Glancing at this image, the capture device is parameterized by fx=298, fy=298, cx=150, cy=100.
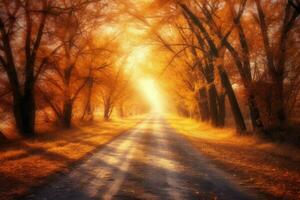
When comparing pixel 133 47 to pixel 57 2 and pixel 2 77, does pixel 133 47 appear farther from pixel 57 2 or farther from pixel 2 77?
pixel 2 77

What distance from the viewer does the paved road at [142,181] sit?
7369 millimetres

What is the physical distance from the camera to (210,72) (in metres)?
28.3

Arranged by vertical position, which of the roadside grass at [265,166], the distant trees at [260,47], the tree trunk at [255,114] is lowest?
the roadside grass at [265,166]

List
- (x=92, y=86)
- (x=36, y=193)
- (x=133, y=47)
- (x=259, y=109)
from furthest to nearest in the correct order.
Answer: (x=92, y=86) → (x=133, y=47) → (x=259, y=109) → (x=36, y=193)

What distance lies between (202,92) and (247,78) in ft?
56.3

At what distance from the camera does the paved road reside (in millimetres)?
7369

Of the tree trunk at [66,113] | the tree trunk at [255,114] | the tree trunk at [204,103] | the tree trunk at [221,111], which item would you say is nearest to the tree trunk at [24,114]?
the tree trunk at [66,113]

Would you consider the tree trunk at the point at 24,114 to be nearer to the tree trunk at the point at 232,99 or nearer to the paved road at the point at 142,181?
the paved road at the point at 142,181

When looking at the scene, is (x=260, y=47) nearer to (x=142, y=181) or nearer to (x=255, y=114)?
(x=255, y=114)

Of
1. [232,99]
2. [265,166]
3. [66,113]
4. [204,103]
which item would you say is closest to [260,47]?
[232,99]

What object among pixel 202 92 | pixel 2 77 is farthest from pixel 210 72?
pixel 2 77

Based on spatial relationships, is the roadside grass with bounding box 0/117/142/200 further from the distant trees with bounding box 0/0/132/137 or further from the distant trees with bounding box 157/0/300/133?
the distant trees with bounding box 157/0/300/133

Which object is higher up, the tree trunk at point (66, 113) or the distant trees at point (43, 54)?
the distant trees at point (43, 54)

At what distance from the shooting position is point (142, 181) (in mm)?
8727
